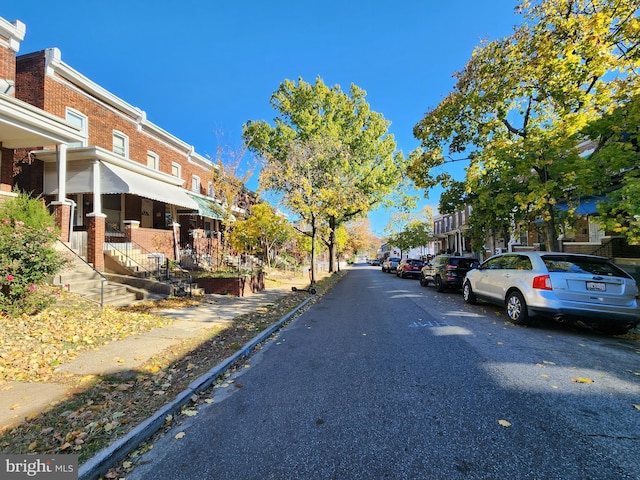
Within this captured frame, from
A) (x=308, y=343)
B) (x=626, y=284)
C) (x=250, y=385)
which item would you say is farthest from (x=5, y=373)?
(x=626, y=284)

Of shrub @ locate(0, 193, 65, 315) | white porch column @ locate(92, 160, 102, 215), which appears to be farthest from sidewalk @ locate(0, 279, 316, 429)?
white porch column @ locate(92, 160, 102, 215)

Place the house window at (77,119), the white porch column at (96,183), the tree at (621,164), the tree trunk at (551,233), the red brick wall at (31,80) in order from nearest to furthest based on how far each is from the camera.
Result: the tree at (621,164)
the tree trunk at (551,233)
the white porch column at (96,183)
the red brick wall at (31,80)
the house window at (77,119)

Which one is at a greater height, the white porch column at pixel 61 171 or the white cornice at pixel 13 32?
the white cornice at pixel 13 32

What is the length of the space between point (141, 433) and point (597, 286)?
311 inches

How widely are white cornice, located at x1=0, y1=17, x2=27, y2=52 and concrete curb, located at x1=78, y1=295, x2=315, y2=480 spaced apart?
45.5 ft

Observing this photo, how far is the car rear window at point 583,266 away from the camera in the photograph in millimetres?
6797

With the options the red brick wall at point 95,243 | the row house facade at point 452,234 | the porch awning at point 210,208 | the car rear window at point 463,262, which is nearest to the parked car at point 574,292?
the car rear window at point 463,262

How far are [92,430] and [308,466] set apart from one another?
6.83 feet

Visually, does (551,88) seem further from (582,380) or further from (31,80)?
(31,80)

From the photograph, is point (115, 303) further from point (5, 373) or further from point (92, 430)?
point (92, 430)

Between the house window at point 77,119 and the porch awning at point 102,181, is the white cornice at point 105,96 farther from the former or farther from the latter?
the porch awning at point 102,181

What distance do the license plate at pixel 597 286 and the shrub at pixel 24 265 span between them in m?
10.6

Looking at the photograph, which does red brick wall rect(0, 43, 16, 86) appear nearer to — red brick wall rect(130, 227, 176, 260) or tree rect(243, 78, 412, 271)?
red brick wall rect(130, 227, 176, 260)

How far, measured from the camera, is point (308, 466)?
8.70 ft
